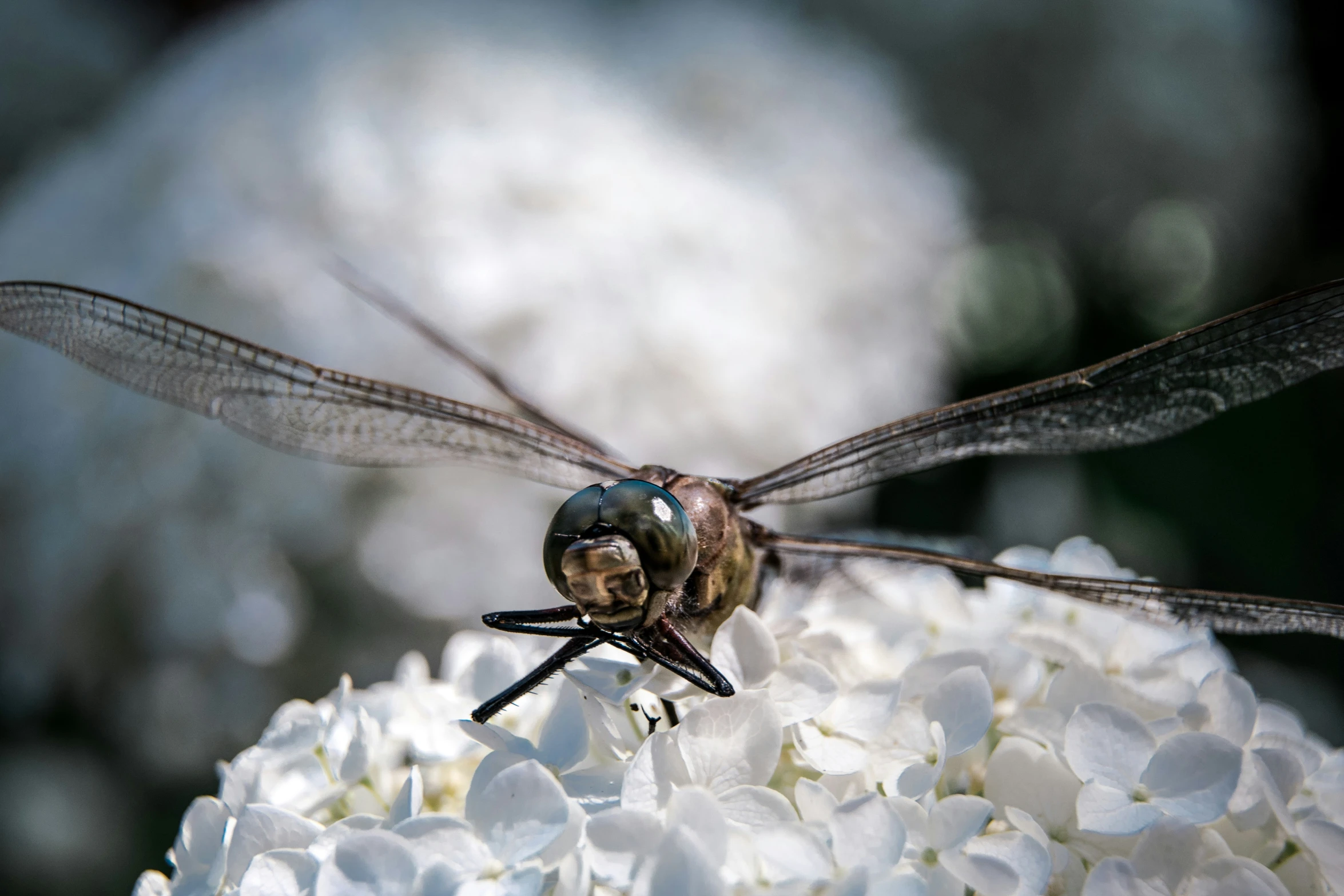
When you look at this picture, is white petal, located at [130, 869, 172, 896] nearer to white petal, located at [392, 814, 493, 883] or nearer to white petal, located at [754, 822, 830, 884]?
white petal, located at [392, 814, 493, 883]

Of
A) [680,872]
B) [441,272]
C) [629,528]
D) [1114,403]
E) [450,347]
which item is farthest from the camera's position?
[441,272]

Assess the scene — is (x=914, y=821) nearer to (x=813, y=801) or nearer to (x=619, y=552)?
(x=813, y=801)

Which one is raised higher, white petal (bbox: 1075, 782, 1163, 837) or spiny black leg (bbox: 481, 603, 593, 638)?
spiny black leg (bbox: 481, 603, 593, 638)

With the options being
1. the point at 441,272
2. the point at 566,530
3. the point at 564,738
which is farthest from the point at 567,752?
the point at 441,272

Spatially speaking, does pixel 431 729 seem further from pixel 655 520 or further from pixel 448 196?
pixel 448 196

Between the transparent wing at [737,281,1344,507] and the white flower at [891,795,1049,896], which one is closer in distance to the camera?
the white flower at [891,795,1049,896]

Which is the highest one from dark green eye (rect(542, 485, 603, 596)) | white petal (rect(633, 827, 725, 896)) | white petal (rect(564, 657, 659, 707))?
dark green eye (rect(542, 485, 603, 596))

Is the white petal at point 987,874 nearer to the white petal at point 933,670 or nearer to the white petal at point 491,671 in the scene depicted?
the white petal at point 933,670

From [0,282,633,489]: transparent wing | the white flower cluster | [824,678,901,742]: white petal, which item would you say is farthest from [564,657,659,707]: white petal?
[0,282,633,489]: transparent wing
